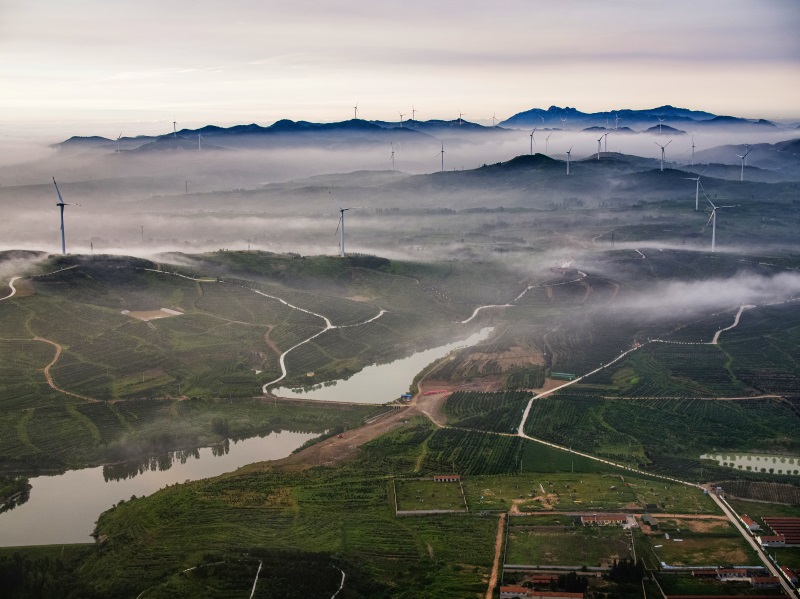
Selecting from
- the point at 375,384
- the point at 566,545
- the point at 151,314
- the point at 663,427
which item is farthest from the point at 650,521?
the point at 151,314

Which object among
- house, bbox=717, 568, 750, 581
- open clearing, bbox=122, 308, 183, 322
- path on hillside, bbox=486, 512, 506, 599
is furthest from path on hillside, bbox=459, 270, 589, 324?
house, bbox=717, 568, 750, 581

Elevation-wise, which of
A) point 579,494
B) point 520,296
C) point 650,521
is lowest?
point 579,494

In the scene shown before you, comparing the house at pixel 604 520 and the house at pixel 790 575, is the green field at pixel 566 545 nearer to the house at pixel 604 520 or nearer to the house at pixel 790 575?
the house at pixel 604 520

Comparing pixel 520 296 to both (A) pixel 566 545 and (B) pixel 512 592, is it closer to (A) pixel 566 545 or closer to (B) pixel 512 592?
(A) pixel 566 545

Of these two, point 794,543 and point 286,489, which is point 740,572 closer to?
point 794,543

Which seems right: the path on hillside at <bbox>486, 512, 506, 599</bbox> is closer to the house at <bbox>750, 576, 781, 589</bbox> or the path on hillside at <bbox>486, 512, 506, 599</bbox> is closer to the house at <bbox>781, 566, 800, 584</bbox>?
the house at <bbox>750, 576, 781, 589</bbox>
